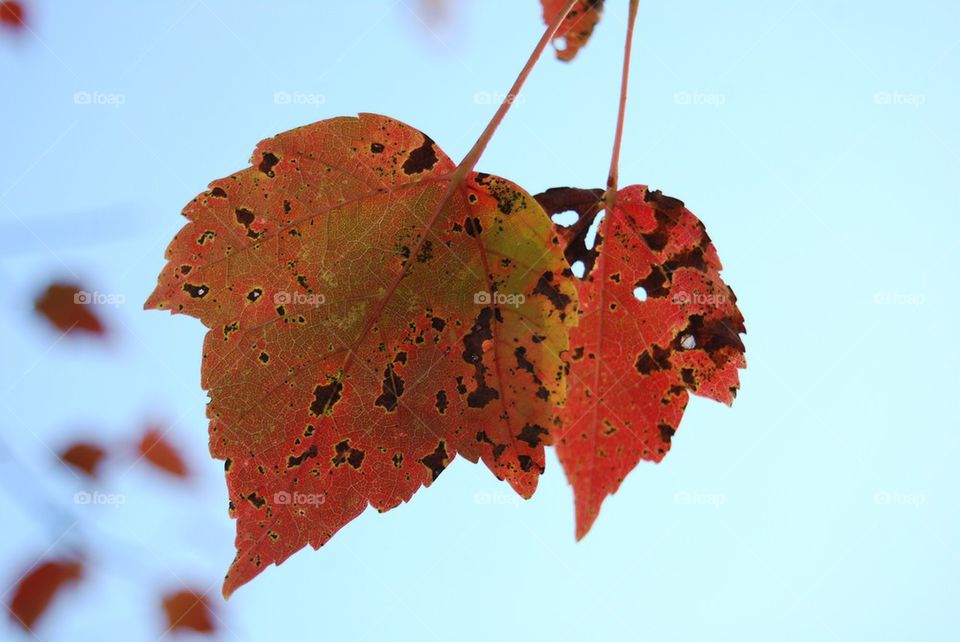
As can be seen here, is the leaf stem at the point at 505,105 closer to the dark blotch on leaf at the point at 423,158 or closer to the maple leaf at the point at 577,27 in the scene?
the dark blotch on leaf at the point at 423,158

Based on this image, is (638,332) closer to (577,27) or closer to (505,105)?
(505,105)

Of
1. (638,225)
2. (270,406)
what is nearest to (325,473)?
(270,406)

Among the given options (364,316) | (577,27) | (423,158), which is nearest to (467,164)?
(423,158)

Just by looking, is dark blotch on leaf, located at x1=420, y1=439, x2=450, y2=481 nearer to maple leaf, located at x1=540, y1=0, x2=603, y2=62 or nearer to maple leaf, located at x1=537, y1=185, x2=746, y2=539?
maple leaf, located at x1=537, y1=185, x2=746, y2=539

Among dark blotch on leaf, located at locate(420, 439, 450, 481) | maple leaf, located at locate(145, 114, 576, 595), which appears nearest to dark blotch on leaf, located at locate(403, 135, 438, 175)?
maple leaf, located at locate(145, 114, 576, 595)

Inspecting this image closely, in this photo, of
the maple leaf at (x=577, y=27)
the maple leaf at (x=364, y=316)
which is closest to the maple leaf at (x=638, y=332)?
the maple leaf at (x=364, y=316)

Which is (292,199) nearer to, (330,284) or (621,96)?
(330,284)
